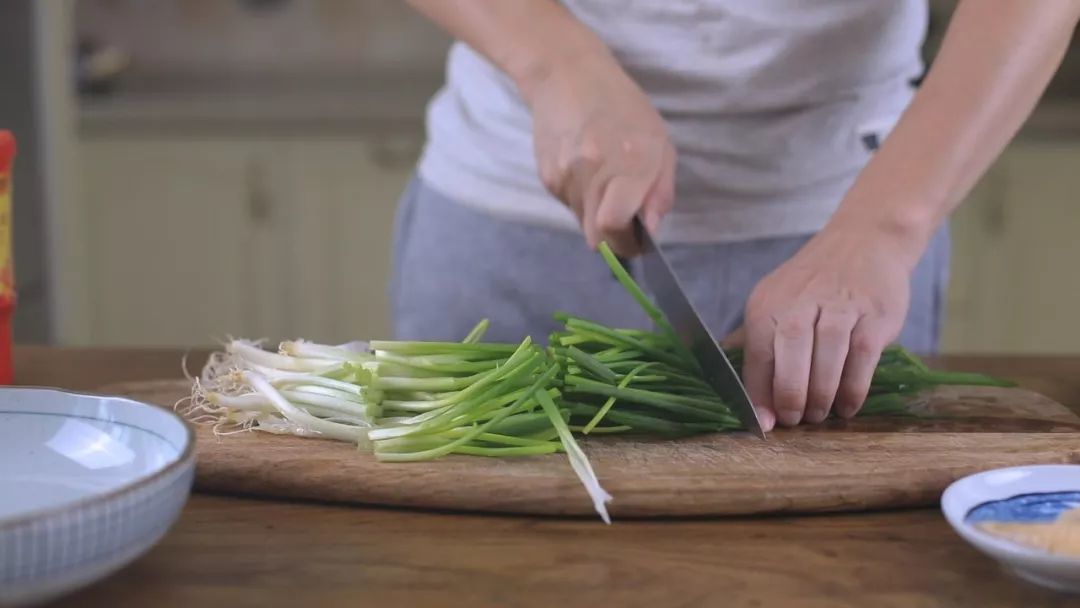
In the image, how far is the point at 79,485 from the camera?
2.72 ft

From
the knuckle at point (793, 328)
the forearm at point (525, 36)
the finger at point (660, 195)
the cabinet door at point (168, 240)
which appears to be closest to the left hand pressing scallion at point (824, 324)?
the knuckle at point (793, 328)

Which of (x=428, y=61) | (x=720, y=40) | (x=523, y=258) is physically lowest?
(x=428, y=61)

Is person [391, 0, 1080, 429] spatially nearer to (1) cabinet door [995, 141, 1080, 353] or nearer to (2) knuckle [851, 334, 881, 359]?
(2) knuckle [851, 334, 881, 359]

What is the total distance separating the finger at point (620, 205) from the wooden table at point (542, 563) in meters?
0.34

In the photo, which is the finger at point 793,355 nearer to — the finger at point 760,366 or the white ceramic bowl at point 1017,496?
the finger at point 760,366

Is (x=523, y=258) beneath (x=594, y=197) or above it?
beneath

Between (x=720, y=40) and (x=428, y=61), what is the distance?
2.30 metres

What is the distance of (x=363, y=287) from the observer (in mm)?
3141

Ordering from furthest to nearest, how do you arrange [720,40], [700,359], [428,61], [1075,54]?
[428,61]
[1075,54]
[720,40]
[700,359]

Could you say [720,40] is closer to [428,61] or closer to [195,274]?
[195,274]

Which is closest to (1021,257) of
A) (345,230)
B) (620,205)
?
(345,230)

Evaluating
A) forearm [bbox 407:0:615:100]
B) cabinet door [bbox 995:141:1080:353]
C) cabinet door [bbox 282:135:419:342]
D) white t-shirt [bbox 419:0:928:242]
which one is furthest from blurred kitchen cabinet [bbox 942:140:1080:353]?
forearm [bbox 407:0:615:100]

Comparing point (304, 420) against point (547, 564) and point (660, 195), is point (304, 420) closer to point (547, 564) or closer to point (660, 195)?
point (547, 564)

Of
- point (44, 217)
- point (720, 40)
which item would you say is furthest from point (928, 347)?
point (44, 217)
